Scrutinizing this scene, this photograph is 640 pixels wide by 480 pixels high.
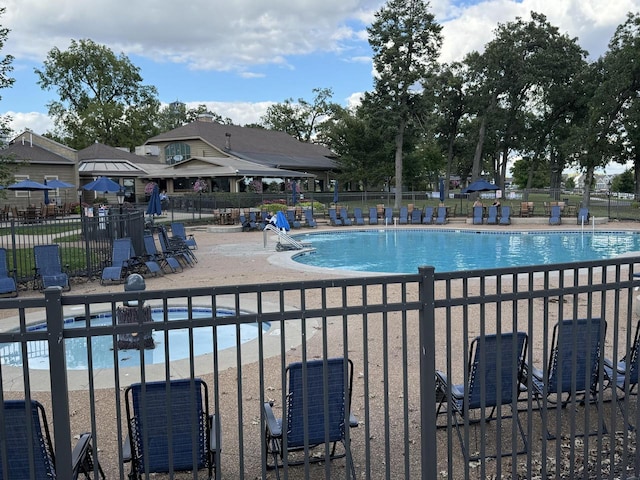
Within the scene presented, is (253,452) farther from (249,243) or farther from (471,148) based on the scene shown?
(471,148)

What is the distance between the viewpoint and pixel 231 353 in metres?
6.96

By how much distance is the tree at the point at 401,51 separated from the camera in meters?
36.5

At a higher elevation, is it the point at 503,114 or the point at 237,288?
the point at 503,114

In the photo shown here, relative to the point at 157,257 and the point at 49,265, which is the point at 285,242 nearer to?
the point at 157,257

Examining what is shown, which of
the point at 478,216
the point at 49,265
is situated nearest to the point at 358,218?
the point at 478,216

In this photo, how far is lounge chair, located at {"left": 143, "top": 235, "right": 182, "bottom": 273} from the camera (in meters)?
13.7

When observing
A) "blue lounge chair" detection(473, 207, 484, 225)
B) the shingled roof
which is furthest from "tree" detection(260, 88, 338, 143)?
"blue lounge chair" detection(473, 207, 484, 225)

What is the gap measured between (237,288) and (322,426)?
1.40 meters

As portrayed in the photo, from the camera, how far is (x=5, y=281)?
35.1 ft

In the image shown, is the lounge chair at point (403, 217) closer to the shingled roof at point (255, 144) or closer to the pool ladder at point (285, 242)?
the pool ladder at point (285, 242)

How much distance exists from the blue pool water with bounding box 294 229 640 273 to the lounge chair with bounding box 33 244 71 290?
25.0 feet

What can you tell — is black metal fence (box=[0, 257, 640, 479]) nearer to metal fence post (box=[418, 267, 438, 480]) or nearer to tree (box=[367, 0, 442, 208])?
metal fence post (box=[418, 267, 438, 480])

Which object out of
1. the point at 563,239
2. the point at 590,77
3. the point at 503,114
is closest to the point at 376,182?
the point at 503,114

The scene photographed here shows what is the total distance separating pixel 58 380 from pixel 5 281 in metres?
9.36
